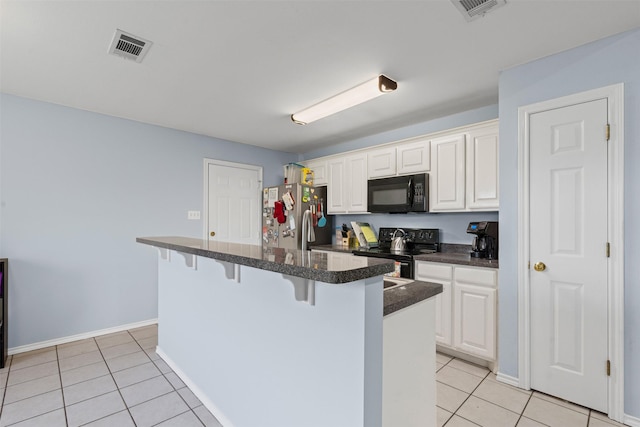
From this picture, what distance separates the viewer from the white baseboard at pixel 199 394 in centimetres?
174

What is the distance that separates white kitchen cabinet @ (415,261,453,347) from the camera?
2617 millimetres

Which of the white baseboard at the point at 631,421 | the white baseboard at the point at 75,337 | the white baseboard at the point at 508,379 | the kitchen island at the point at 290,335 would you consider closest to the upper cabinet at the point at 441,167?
the white baseboard at the point at 508,379

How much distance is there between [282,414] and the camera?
4.34 feet

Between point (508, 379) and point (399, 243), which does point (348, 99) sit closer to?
point (399, 243)

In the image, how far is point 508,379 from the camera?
86.9 inches

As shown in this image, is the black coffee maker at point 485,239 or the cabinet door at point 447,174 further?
the cabinet door at point 447,174

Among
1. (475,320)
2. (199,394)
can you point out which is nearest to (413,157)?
(475,320)

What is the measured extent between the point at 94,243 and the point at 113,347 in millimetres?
1067

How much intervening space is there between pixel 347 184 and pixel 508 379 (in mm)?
2538

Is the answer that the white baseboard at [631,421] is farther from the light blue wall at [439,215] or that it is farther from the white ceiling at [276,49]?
the white ceiling at [276,49]

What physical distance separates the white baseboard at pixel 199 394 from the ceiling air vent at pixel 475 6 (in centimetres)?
261

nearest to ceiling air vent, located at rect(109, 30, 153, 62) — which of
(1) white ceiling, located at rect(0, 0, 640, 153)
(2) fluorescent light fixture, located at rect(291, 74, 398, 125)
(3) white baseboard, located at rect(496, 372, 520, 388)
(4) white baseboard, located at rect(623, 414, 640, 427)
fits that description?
(1) white ceiling, located at rect(0, 0, 640, 153)

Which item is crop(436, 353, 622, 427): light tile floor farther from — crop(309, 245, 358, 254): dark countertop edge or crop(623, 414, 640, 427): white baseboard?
crop(309, 245, 358, 254): dark countertop edge

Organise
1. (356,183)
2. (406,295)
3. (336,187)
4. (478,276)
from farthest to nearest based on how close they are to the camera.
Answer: (336,187)
(356,183)
(478,276)
(406,295)
